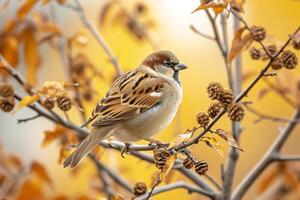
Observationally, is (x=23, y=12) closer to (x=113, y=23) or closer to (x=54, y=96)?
(x=54, y=96)

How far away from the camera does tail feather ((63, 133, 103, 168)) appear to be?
2.51 meters

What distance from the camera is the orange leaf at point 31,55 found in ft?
10.5

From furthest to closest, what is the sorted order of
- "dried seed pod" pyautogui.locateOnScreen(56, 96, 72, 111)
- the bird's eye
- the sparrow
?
the bird's eye → the sparrow → "dried seed pod" pyautogui.locateOnScreen(56, 96, 72, 111)

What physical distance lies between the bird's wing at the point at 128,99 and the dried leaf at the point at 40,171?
469 mm

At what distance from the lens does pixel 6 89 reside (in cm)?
257

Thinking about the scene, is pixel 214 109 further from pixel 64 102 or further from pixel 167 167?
pixel 64 102

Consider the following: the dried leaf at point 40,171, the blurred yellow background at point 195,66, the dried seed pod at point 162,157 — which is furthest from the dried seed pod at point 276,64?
the blurred yellow background at point 195,66

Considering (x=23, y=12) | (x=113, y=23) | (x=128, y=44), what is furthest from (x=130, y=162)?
(x=23, y=12)

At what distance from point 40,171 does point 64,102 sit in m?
0.75

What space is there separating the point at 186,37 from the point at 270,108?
1.01 metres

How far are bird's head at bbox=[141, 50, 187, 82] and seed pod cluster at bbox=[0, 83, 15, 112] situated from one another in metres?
0.91

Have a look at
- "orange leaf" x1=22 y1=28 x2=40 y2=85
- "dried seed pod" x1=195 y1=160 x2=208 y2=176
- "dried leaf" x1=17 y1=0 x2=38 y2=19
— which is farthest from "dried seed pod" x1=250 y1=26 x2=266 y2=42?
"orange leaf" x1=22 y1=28 x2=40 y2=85

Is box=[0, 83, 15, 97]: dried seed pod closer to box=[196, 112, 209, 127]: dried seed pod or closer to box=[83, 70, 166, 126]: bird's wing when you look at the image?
box=[83, 70, 166, 126]: bird's wing

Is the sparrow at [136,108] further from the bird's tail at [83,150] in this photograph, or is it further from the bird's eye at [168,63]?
the bird's eye at [168,63]
